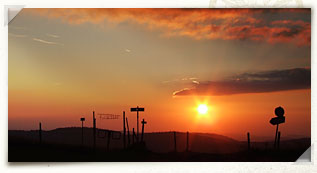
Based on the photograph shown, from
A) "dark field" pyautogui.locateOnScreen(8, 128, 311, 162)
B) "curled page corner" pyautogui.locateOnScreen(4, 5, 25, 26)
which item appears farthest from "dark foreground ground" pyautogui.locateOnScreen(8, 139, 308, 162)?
"curled page corner" pyautogui.locateOnScreen(4, 5, 25, 26)

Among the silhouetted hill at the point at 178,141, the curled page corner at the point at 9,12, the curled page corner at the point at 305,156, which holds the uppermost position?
the curled page corner at the point at 9,12

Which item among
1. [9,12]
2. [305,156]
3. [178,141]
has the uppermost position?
[9,12]

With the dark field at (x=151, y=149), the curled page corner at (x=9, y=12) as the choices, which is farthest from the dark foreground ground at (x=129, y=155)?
the curled page corner at (x=9, y=12)

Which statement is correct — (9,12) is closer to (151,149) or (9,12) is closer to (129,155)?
(129,155)

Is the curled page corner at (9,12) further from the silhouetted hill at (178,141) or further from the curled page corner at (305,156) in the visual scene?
the curled page corner at (305,156)

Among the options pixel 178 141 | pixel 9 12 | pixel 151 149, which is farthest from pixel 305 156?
pixel 9 12

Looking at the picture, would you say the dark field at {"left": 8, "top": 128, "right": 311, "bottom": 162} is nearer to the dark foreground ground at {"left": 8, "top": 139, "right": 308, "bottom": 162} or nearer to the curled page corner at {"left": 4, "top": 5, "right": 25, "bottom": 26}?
the dark foreground ground at {"left": 8, "top": 139, "right": 308, "bottom": 162}

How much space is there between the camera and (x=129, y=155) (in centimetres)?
619

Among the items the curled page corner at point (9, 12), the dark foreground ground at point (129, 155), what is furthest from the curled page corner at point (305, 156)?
the curled page corner at point (9, 12)

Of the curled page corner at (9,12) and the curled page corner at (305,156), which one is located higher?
the curled page corner at (9,12)

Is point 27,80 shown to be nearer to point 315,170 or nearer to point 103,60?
point 103,60

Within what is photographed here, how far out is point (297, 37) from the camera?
6188 mm

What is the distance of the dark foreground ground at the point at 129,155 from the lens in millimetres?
6145

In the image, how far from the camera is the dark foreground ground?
6.14 metres
